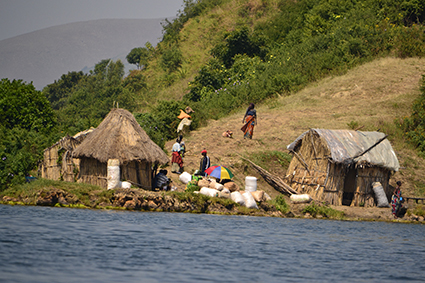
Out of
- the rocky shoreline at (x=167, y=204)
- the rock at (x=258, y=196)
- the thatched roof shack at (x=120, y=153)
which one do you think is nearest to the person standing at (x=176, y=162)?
the thatched roof shack at (x=120, y=153)

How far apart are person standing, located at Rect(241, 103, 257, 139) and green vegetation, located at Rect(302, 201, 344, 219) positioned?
252 inches

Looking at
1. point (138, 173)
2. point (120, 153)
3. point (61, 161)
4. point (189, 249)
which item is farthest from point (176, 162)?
point (189, 249)

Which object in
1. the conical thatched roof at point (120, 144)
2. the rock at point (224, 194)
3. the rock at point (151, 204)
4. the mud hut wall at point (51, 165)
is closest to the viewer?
the rock at point (151, 204)

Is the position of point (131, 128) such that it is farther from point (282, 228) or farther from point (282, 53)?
point (282, 53)

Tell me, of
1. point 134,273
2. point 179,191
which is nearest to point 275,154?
point 179,191

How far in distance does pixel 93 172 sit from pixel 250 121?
889cm

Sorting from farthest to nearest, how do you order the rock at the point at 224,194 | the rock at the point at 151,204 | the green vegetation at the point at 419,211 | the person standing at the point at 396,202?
the green vegetation at the point at 419,211
the person standing at the point at 396,202
the rock at the point at 224,194
the rock at the point at 151,204

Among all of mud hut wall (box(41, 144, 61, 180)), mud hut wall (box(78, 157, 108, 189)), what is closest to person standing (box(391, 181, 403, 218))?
mud hut wall (box(78, 157, 108, 189))

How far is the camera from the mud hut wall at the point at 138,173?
17.8 m

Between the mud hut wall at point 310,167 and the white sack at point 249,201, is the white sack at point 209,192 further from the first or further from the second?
the mud hut wall at point 310,167

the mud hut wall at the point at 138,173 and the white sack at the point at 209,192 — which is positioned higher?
the mud hut wall at the point at 138,173

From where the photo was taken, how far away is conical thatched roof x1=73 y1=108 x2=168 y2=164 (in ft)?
57.4

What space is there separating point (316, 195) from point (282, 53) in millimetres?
22552

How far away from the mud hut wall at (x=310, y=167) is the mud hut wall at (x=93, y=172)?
25.4 feet
